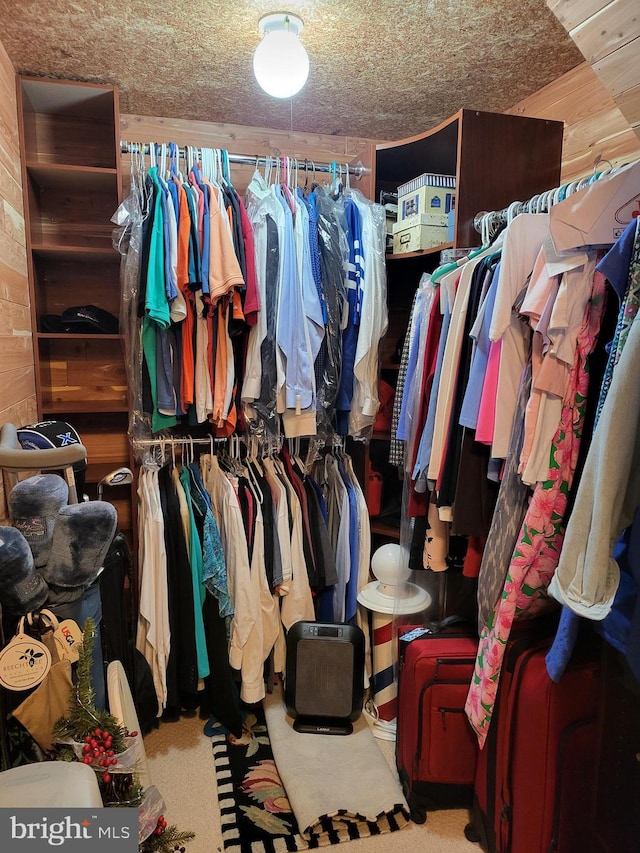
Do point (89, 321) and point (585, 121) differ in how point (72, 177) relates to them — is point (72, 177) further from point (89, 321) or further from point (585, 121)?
point (585, 121)

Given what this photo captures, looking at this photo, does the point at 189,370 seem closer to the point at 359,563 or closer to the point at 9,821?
the point at 359,563

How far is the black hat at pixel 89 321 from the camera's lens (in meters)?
2.12

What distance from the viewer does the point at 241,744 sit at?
199 cm

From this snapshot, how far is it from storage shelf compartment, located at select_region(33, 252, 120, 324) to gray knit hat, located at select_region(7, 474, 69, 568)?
118 cm

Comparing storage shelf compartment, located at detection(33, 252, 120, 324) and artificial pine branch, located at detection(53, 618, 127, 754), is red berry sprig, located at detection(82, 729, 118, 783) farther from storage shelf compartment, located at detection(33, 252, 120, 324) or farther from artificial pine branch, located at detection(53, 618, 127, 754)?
storage shelf compartment, located at detection(33, 252, 120, 324)

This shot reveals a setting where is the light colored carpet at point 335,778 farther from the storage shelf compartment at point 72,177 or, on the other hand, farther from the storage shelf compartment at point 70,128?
the storage shelf compartment at point 70,128

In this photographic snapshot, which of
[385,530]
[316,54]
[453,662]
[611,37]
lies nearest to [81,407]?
[385,530]

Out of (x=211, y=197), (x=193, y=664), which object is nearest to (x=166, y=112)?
(x=211, y=197)

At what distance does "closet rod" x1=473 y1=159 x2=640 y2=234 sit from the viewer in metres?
1.38

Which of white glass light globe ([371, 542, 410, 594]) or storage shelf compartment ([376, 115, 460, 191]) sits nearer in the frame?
storage shelf compartment ([376, 115, 460, 191])

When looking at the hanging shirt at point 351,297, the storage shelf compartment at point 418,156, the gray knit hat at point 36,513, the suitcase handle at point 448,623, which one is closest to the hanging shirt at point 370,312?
the hanging shirt at point 351,297

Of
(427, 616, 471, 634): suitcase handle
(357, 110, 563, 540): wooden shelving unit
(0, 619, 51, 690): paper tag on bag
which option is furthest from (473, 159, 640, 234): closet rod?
(0, 619, 51, 690): paper tag on bag

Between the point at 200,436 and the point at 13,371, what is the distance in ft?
2.51

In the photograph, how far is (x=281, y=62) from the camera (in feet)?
5.45
